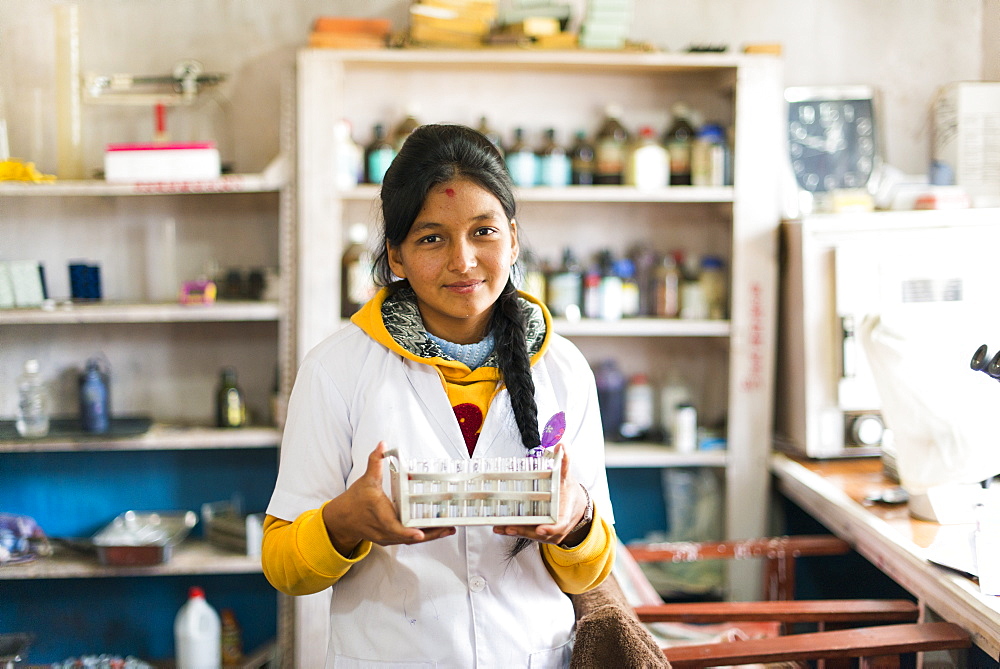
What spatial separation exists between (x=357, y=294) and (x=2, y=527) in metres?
1.31

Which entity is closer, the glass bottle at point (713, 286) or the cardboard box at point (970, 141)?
the cardboard box at point (970, 141)

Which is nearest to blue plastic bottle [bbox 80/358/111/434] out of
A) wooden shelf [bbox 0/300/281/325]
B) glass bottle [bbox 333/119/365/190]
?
wooden shelf [bbox 0/300/281/325]

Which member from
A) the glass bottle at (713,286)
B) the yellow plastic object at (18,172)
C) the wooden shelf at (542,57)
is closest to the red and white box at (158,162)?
the yellow plastic object at (18,172)

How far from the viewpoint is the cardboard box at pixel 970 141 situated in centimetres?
237

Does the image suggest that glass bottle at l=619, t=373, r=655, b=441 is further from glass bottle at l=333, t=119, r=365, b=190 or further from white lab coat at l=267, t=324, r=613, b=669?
white lab coat at l=267, t=324, r=613, b=669

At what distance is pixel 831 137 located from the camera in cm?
268

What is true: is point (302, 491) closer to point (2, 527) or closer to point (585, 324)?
point (585, 324)

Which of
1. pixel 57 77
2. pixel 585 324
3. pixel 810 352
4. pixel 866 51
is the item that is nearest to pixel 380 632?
pixel 585 324

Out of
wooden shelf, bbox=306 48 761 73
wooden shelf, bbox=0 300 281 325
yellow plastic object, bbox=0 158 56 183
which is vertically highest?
wooden shelf, bbox=306 48 761 73

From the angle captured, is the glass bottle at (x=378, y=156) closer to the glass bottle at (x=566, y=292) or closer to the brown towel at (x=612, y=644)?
the glass bottle at (x=566, y=292)

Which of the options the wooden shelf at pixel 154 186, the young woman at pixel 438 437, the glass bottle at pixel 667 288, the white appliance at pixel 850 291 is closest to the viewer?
the young woman at pixel 438 437

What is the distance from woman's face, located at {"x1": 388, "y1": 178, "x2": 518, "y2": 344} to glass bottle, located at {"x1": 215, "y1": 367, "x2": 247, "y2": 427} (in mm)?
1571

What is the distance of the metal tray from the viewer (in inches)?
94.1

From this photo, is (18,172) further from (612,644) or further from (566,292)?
(612,644)
